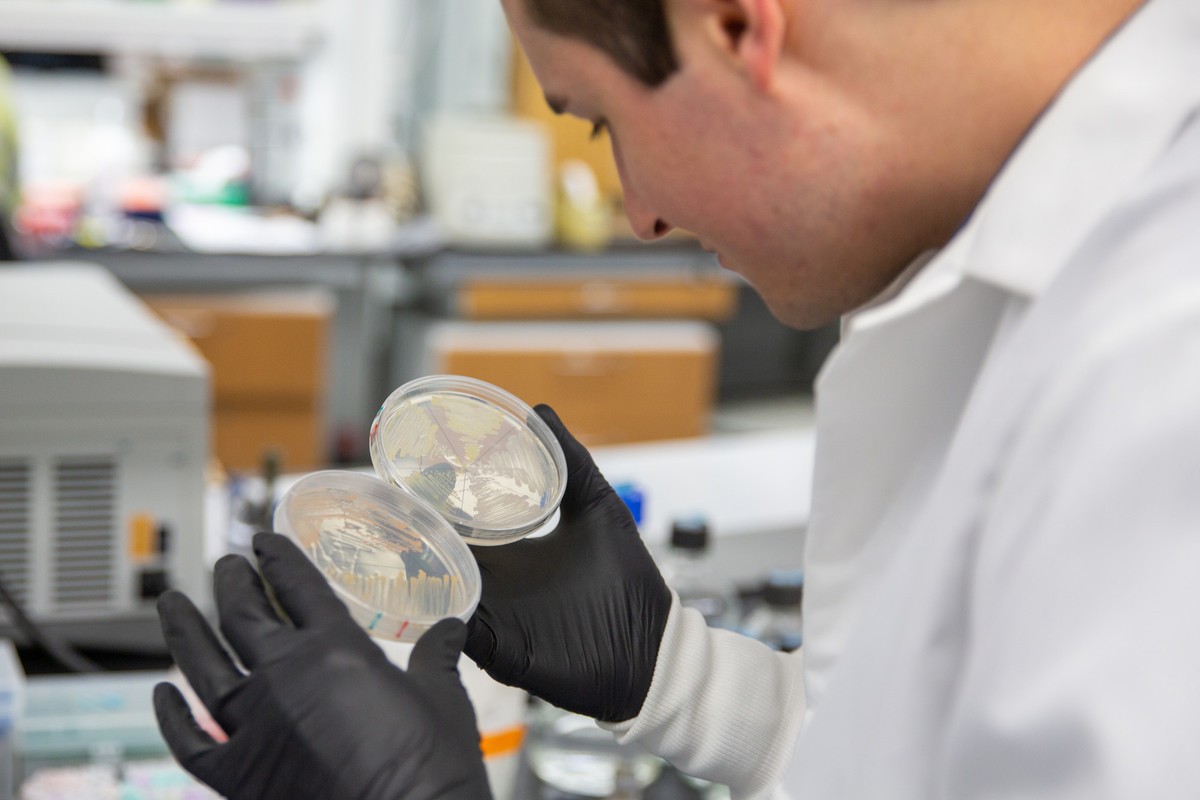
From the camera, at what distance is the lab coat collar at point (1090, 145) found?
1.93 feet

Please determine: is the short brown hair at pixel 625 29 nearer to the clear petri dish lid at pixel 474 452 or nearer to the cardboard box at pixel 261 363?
the clear petri dish lid at pixel 474 452

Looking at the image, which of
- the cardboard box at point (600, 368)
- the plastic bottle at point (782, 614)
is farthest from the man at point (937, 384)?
the cardboard box at point (600, 368)

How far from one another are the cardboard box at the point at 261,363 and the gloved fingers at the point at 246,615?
2797mm

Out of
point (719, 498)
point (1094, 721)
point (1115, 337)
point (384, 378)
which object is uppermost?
point (1115, 337)

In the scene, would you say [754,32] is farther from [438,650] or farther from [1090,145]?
[438,650]

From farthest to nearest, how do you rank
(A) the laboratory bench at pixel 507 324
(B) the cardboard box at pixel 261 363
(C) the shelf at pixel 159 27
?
(C) the shelf at pixel 159 27 → (A) the laboratory bench at pixel 507 324 → (B) the cardboard box at pixel 261 363

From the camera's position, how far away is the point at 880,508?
759mm

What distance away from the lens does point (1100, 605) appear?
489 mm

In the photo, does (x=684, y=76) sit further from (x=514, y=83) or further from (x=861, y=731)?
(x=514, y=83)

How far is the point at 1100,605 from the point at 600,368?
3415mm

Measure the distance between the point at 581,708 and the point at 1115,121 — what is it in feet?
1.69

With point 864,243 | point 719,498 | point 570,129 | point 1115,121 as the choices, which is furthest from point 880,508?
point 570,129

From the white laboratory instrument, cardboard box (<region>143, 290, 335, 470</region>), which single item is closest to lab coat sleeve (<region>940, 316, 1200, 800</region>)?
the white laboratory instrument

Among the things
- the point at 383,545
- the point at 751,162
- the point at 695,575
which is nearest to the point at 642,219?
the point at 751,162
